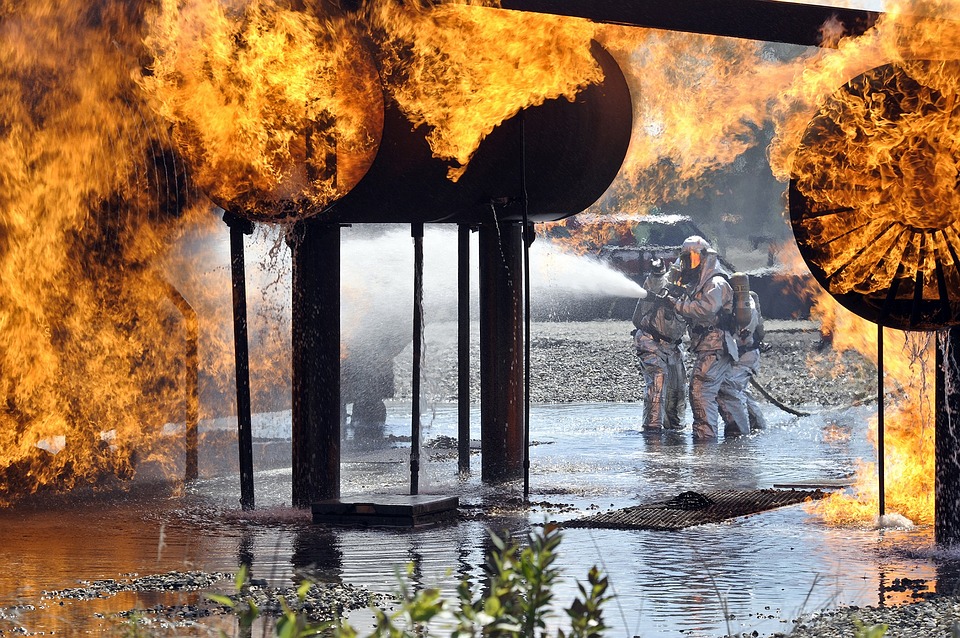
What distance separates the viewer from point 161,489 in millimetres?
11578

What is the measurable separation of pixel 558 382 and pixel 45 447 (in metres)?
13.8

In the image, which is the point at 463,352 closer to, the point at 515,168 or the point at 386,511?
the point at 515,168

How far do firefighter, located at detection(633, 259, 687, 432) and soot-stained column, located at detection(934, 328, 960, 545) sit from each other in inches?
330

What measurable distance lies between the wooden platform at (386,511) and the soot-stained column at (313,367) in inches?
24.6

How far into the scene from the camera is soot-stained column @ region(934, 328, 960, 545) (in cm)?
820

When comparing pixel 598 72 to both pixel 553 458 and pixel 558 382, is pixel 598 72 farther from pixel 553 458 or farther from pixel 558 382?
pixel 558 382

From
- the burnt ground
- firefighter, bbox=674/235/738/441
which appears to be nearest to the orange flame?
firefighter, bbox=674/235/738/441

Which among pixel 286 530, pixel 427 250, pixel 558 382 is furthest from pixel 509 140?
pixel 558 382

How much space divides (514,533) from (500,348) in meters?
3.06

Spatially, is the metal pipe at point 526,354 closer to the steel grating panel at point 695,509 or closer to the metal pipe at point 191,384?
the steel grating panel at point 695,509

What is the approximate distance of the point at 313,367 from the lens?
10125 mm

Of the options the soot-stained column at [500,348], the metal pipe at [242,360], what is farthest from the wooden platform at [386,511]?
the soot-stained column at [500,348]

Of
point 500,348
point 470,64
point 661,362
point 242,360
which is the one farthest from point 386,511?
point 661,362

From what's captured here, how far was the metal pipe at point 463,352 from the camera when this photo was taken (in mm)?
12039
